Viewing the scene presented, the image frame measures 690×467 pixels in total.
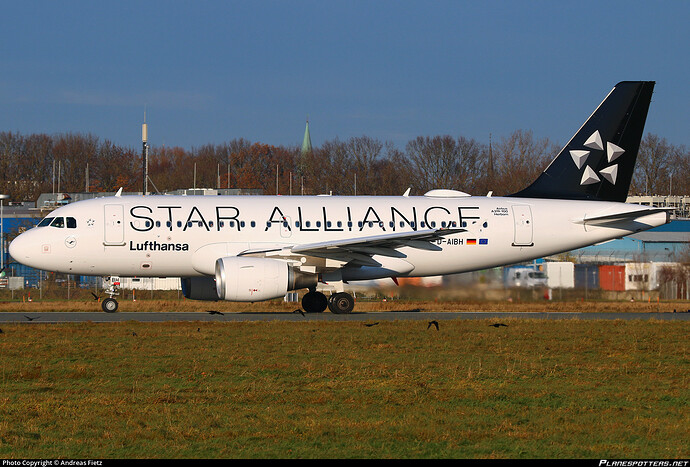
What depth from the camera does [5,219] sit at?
74.0m

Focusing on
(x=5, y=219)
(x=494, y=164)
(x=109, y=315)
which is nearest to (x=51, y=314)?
(x=109, y=315)

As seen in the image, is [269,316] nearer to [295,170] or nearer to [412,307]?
[412,307]

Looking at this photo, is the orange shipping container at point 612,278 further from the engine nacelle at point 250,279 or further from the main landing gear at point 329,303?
the engine nacelle at point 250,279

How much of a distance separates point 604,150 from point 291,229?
460 inches

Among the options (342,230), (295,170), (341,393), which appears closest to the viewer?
(341,393)

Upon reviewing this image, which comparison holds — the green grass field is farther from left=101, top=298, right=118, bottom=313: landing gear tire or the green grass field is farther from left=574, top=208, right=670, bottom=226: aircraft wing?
left=574, top=208, right=670, bottom=226: aircraft wing

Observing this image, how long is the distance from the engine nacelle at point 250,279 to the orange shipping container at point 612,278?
15487mm

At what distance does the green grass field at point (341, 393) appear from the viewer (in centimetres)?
946

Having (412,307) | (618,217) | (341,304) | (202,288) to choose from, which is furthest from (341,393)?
(412,307)

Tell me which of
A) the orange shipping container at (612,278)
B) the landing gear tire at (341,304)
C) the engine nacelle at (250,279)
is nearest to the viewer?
the engine nacelle at (250,279)

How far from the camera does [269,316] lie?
27891 mm

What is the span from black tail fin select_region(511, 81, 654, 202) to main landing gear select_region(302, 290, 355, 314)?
8027 millimetres

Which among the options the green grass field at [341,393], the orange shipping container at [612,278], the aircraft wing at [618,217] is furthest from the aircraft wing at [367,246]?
the orange shipping container at [612,278]

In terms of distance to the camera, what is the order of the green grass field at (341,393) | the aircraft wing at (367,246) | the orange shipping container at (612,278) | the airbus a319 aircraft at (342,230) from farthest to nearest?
the orange shipping container at (612,278)
the airbus a319 aircraft at (342,230)
the aircraft wing at (367,246)
the green grass field at (341,393)
